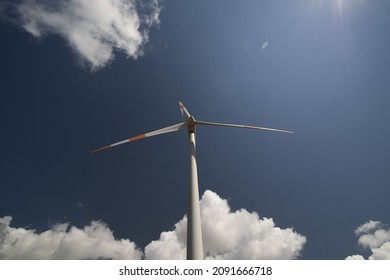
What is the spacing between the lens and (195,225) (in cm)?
1909

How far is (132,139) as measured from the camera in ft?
103

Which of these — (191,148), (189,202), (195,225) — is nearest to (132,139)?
(191,148)

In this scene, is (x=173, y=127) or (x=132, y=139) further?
(x=173, y=127)

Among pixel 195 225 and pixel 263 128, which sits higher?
pixel 263 128
